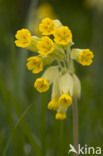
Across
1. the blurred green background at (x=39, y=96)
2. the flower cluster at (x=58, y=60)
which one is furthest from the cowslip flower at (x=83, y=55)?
the blurred green background at (x=39, y=96)

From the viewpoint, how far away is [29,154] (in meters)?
2.81

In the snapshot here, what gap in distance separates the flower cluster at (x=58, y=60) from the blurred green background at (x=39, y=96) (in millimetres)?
190

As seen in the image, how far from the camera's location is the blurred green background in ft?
8.20

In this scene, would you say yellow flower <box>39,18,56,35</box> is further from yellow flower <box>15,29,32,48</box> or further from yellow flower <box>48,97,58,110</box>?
yellow flower <box>48,97,58,110</box>

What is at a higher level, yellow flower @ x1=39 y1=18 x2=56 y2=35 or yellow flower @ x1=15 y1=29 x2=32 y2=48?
yellow flower @ x1=39 y1=18 x2=56 y2=35

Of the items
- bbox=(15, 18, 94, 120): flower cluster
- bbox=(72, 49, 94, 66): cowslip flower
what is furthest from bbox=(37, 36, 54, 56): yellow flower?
bbox=(72, 49, 94, 66): cowslip flower

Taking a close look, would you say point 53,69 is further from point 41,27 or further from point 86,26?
point 86,26

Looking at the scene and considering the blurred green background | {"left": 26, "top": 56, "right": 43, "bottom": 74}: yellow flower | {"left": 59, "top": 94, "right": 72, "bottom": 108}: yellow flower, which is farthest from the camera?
the blurred green background

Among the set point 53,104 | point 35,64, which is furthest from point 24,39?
point 53,104

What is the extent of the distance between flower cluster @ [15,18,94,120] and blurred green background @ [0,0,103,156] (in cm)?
19

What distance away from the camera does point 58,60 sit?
81.8 inches

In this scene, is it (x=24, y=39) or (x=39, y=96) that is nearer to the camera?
(x=24, y=39)

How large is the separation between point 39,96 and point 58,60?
5.23 feet

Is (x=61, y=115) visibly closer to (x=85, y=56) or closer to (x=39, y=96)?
(x=85, y=56)
